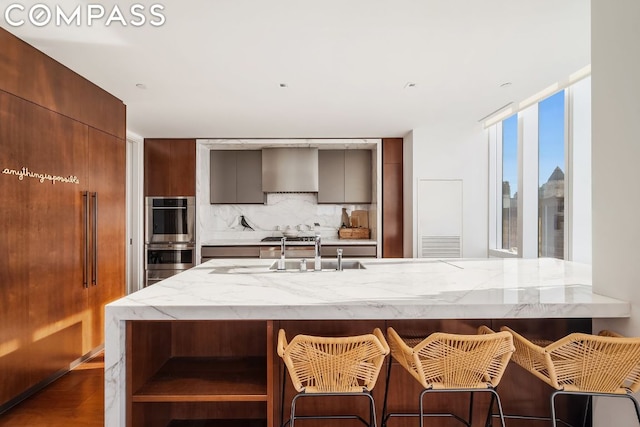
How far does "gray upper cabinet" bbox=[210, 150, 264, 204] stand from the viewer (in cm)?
597

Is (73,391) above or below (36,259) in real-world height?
below

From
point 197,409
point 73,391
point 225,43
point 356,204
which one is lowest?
point 73,391

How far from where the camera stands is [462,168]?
17.5 ft

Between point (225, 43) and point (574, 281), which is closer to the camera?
point (574, 281)

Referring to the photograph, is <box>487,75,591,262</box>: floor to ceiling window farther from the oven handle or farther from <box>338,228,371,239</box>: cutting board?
the oven handle

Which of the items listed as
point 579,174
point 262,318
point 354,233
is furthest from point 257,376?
point 354,233

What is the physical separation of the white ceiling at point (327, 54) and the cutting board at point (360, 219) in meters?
2.09

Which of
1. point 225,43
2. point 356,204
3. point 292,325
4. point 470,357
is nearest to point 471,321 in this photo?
point 470,357

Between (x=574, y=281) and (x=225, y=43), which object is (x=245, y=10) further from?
(x=574, y=281)

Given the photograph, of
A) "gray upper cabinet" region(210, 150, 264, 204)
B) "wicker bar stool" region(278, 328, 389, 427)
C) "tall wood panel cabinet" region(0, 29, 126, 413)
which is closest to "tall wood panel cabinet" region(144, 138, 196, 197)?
"gray upper cabinet" region(210, 150, 264, 204)

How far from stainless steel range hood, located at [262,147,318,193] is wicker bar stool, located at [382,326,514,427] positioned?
4405 mm

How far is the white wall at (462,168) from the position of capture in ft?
17.4

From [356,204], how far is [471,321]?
4.26m

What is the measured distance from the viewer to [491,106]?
433 cm
